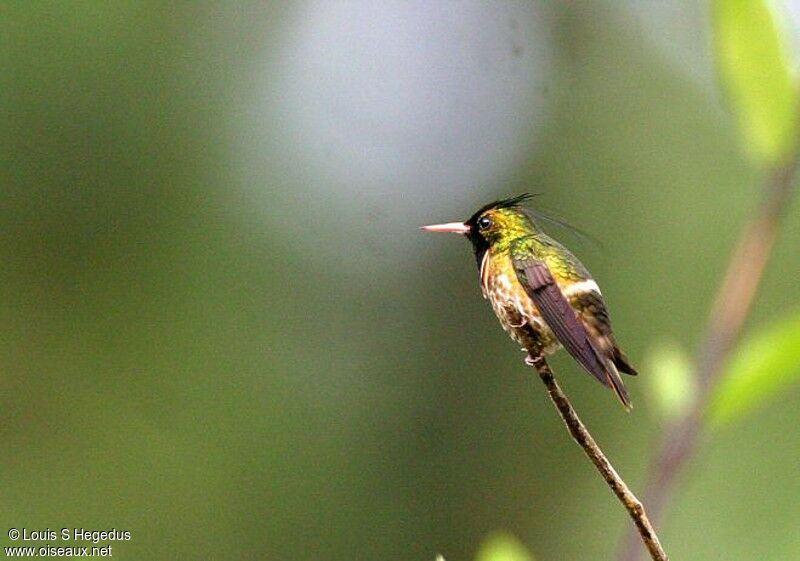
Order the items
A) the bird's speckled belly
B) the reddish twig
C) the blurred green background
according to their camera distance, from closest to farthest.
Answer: the reddish twig
the bird's speckled belly
the blurred green background

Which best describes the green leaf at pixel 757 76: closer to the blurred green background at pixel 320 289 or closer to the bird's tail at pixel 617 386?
the bird's tail at pixel 617 386

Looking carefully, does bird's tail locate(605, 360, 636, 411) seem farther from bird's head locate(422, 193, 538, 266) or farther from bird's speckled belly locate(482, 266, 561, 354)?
bird's head locate(422, 193, 538, 266)

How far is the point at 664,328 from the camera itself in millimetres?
6762

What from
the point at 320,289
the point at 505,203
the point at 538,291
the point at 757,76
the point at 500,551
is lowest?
the point at 320,289

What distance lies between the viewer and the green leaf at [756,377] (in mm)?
1268

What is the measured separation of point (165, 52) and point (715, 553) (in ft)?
18.6

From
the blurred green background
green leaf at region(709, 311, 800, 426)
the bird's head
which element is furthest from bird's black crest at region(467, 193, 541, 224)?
the blurred green background

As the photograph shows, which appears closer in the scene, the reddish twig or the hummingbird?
the reddish twig

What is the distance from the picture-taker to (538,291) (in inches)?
64.2

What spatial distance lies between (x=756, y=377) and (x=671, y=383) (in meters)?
0.23

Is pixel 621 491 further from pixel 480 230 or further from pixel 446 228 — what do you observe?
pixel 480 230

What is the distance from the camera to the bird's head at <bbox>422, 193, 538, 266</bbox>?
185cm

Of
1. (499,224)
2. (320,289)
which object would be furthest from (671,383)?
(320,289)

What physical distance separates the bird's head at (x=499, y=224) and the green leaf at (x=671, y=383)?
375 mm
